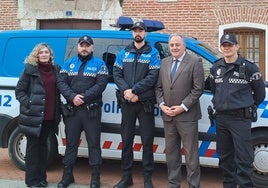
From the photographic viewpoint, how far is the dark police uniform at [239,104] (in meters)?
4.46

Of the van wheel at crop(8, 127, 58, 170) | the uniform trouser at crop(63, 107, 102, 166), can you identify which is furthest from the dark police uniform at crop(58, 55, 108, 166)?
the van wheel at crop(8, 127, 58, 170)

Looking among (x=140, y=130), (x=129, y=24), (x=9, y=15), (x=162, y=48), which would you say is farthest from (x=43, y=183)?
(x=9, y=15)

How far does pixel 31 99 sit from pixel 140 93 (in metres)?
1.38

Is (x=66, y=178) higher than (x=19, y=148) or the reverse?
the reverse

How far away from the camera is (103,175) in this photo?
5941 mm

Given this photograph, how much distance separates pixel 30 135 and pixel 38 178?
25.2 inches

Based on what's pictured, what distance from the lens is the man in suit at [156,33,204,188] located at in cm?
471

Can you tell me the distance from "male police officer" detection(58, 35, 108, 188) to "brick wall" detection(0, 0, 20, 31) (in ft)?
26.2

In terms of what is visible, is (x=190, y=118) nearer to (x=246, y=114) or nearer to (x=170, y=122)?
(x=170, y=122)

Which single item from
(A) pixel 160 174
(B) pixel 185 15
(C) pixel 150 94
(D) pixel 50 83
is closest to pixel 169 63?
(C) pixel 150 94

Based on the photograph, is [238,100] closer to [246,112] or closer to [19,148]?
[246,112]

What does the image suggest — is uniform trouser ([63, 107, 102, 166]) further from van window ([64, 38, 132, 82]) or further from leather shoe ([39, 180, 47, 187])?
van window ([64, 38, 132, 82])

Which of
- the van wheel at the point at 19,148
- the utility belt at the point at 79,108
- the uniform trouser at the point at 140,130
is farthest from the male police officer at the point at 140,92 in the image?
the van wheel at the point at 19,148

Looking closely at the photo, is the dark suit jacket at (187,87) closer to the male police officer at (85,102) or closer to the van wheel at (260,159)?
the male police officer at (85,102)
